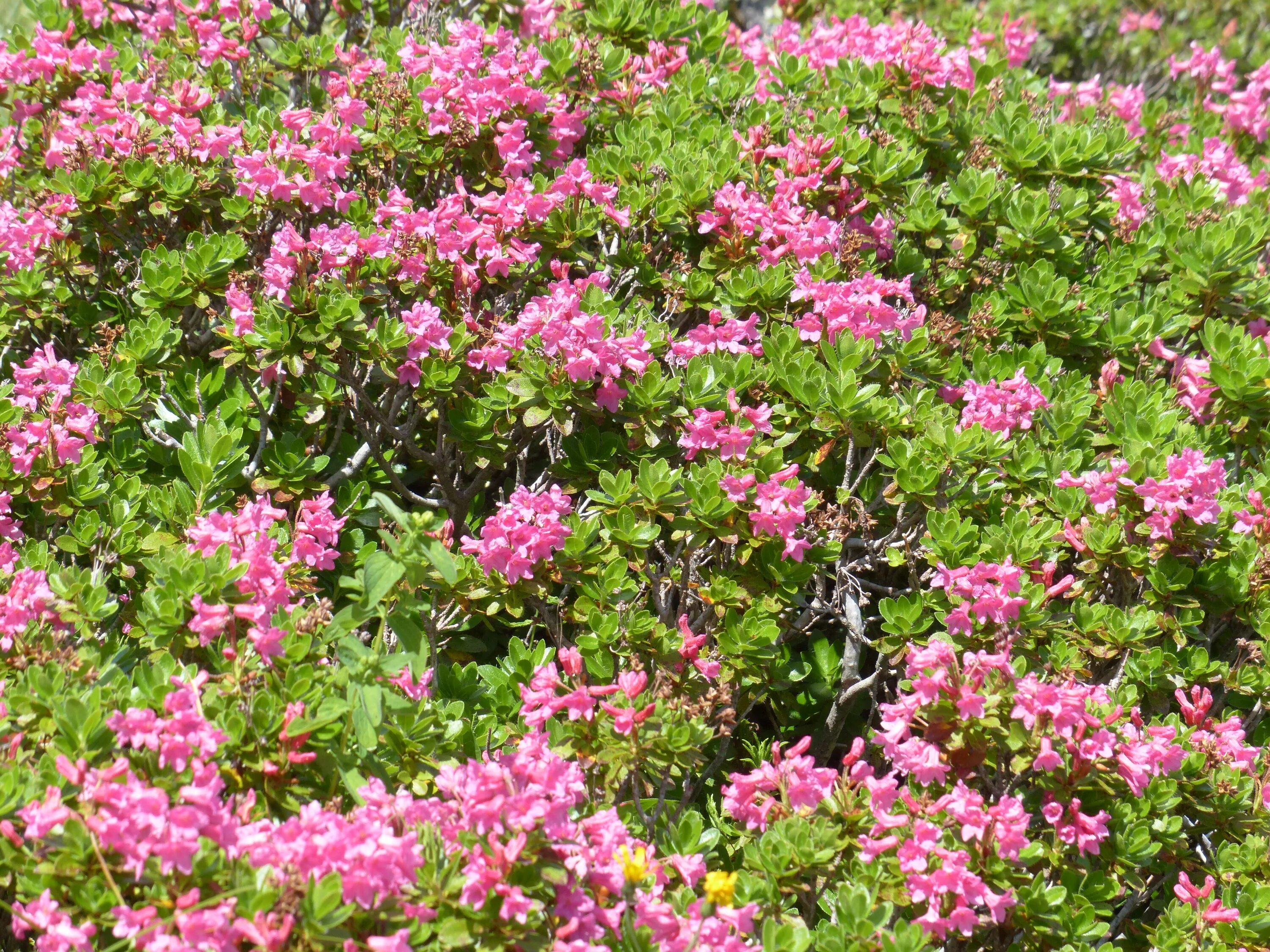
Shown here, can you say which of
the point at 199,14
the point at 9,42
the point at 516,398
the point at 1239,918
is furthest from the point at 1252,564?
the point at 9,42

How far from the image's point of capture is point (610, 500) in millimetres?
3088

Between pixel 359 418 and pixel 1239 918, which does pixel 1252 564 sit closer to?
pixel 1239 918

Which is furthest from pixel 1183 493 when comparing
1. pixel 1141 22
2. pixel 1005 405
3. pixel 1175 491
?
pixel 1141 22

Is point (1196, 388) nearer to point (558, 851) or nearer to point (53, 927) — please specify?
point (558, 851)

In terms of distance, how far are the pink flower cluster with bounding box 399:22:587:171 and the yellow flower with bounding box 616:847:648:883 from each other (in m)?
2.22

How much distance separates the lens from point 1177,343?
13.6 ft

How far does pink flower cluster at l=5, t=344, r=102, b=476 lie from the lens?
3.06 metres

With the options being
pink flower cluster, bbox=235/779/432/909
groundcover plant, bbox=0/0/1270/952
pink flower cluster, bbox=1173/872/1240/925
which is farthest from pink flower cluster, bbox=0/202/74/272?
pink flower cluster, bbox=1173/872/1240/925

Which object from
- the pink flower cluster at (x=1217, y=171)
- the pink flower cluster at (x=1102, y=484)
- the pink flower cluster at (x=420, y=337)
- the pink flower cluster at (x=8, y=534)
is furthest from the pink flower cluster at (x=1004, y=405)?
the pink flower cluster at (x=8, y=534)

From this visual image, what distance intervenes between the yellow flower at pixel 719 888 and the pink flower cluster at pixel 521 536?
38.4 inches

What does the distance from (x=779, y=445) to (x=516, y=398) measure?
732 mm

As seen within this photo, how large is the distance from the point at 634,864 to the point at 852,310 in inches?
70.2

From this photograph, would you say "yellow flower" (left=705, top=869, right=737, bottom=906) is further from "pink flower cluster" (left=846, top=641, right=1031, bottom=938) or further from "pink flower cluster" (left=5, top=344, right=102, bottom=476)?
"pink flower cluster" (left=5, top=344, right=102, bottom=476)

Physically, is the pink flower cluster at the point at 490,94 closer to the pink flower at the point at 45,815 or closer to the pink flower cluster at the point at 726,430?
the pink flower cluster at the point at 726,430
